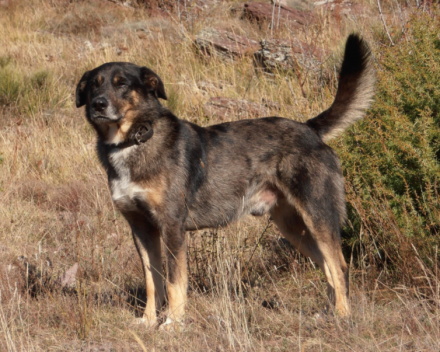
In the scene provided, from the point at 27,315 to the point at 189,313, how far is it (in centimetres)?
111

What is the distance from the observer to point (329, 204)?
13.6 ft

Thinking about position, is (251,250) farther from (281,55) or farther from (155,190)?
(281,55)

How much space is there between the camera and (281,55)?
29.2 ft

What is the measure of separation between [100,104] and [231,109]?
3.85 m

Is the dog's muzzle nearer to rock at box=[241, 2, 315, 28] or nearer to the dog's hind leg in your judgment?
the dog's hind leg

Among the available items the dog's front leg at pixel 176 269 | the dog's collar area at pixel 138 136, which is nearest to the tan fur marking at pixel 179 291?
the dog's front leg at pixel 176 269

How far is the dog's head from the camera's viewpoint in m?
3.97

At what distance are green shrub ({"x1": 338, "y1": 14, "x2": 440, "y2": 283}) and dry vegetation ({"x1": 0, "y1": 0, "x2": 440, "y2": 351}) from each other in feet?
0.05

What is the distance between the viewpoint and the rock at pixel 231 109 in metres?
7.51

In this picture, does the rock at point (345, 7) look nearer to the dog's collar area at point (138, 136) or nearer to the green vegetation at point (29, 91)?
the green vegetation at point (29, 91)

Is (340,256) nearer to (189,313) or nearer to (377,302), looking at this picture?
(377,302)

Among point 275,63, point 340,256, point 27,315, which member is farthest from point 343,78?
point 275,63

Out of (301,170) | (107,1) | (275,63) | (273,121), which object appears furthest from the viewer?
(107,1)

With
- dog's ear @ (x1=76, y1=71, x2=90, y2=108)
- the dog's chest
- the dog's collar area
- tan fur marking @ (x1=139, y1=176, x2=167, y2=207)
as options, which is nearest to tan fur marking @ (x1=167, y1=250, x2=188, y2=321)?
tan fur marking @ (x1=139, y1=176, x2=167, y2=207)
